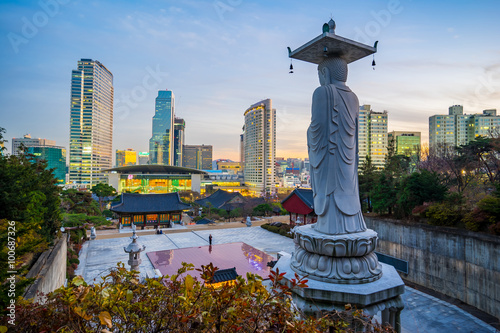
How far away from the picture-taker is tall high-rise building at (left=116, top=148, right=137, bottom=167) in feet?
526

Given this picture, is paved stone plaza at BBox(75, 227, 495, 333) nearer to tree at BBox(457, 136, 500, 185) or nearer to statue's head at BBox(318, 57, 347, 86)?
statue's head at BBox(318, 57, 347, 86)

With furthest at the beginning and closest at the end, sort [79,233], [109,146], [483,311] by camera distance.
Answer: [109,146] → [79,233] → [483,311]

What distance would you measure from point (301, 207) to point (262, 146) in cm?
5231

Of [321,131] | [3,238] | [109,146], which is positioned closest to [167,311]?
[3,238]

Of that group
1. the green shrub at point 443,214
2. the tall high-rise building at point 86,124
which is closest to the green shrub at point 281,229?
the green shrub at point 443,214

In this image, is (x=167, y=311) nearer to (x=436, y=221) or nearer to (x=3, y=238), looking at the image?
(x=3, y=238)

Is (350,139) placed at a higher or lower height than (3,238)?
higher

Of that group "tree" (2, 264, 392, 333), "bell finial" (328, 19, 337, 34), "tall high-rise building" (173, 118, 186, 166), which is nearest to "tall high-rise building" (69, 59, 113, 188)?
"tall high-rise building" (173, 118, 186, 166)

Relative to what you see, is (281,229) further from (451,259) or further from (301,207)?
(451,259)

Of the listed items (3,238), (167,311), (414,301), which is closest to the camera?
(167,311)

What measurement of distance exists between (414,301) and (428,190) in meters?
4.96

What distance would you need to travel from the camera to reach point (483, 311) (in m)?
8.37

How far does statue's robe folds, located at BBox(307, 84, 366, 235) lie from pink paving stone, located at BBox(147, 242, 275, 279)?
698 cm

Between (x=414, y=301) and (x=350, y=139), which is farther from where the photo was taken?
(x=414, y=301)
